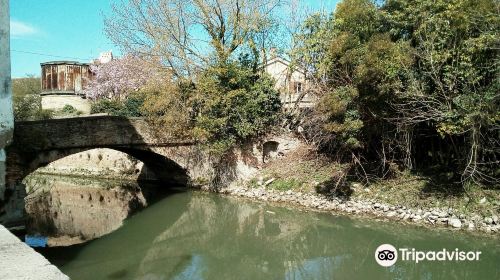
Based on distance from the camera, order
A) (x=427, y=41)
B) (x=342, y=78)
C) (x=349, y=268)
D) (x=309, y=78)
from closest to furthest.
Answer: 1. (x=349, y=268)
2. (x=427, y=41)
3. (x=342, y=78)
4. (x=309, y=78)

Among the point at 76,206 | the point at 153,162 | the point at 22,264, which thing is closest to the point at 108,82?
the point at 153,162

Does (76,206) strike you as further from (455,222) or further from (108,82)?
(108,82)

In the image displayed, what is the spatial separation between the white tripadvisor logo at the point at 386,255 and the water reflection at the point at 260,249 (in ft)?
0.71

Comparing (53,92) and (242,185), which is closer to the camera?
(242,185)

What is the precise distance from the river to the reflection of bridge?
2482 mm

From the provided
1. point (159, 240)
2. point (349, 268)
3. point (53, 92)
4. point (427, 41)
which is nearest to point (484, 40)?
point (427, 41)

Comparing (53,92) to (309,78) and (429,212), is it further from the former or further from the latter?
(429,212)

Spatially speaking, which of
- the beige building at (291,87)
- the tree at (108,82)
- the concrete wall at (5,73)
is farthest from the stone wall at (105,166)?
the concrete wall at (5,73)

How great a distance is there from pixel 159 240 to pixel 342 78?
8444mm

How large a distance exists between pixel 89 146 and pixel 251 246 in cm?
761

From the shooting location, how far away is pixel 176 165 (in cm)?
2002

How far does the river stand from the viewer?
10180 mm

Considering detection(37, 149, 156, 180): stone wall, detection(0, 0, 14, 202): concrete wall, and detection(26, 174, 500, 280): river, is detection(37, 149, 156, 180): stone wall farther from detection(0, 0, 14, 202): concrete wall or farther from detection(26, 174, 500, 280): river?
detection(0, 0, 14, 202): concrete wall

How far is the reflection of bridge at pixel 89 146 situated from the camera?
532 inches
